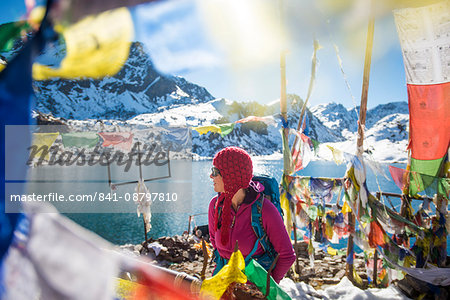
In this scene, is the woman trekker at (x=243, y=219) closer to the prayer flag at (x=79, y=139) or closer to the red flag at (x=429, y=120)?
the red flag at (x=429, y=120)

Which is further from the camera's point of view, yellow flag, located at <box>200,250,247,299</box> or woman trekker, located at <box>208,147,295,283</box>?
woman trekker, located at <box>208,147,295,283</box>

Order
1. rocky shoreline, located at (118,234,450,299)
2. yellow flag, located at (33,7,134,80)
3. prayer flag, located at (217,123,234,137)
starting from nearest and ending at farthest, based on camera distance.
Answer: yellow flag, located at (33,7,134,80)
prayer flag, located at (217,123,234,137)
rocky shoreline, located at (118,234,450,299)

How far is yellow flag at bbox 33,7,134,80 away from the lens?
2.42 ft

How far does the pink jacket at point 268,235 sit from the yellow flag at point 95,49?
1751mm

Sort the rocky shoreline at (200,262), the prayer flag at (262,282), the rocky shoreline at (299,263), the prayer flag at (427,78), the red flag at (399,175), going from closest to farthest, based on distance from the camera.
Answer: the prayer flag at (262,282) → the prayer flag at (427,78) → the red flag at (399,175) → the rocky shoreline at (299,263) → the rocky shoreline at (200,262)

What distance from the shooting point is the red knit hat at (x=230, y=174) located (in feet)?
7.45

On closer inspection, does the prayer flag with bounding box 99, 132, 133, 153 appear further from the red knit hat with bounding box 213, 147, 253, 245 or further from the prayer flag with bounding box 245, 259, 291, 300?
the prayer flag with bounding box 245, 259, 291, 300

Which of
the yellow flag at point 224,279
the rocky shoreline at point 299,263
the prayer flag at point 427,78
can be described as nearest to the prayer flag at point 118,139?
the rocky shoreline at point 299,263

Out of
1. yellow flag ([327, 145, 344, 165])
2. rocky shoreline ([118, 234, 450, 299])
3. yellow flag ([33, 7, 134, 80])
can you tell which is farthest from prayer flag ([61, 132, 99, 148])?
yellow flag ([33, 7, 134, 80])

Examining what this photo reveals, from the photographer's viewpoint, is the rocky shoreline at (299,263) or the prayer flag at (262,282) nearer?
the prayer flag at (262,282)

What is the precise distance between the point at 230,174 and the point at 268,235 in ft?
2.22

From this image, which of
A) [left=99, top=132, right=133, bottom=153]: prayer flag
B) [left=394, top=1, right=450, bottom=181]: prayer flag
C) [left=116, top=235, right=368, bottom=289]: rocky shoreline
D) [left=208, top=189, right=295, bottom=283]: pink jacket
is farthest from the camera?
[left=99, top=132, right=133, bottom=153]: prayer flag

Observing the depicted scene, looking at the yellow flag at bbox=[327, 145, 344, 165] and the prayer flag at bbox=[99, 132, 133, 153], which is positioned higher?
the prayer flag at bbox=[99, 132, 133, 153]

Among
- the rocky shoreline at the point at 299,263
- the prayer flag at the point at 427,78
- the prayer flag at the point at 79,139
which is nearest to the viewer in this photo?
the prayer flag at the point at 427,78
